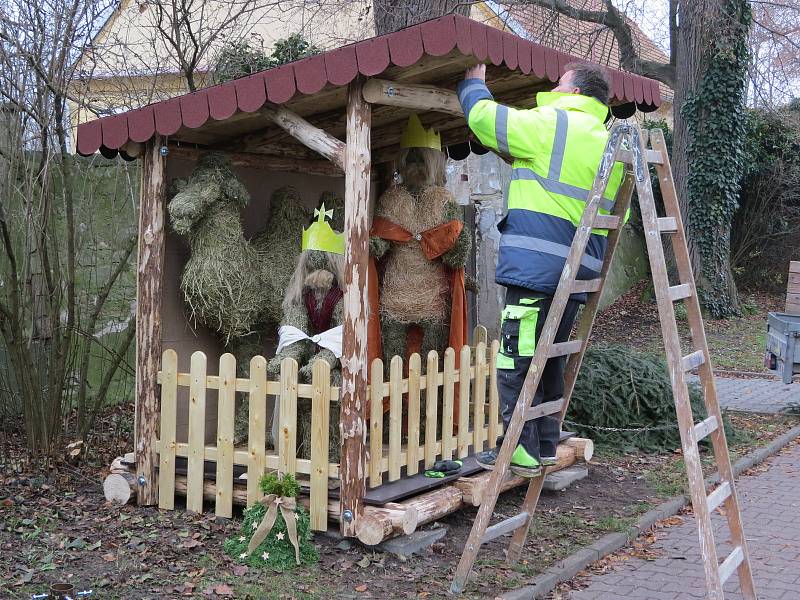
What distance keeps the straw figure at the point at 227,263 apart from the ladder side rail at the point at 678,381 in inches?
94.3

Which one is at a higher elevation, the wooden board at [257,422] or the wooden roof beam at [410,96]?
the wooden roof beam at [410,96]

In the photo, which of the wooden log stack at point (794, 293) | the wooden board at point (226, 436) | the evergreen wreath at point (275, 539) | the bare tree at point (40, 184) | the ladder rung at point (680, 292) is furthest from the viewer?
the wooden log stack at point (794, 293)

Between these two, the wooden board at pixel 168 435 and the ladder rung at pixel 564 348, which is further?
the wooden board at pixel 168 435

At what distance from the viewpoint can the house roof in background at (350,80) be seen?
159 inches

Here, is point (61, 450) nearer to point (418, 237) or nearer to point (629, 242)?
point (418, 237)

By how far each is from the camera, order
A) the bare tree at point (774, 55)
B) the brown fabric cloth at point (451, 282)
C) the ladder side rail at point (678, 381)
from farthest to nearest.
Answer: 1. the bare tree at point (774, 55)
2. the brown fabric cloth at point (451, 282)
3. the ladder side rail at point (678, 381)

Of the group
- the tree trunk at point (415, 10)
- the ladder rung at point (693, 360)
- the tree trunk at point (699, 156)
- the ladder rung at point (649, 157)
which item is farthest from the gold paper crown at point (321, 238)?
the tree trunk at point (699, 156)

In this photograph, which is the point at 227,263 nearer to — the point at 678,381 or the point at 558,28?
the point at 678,381

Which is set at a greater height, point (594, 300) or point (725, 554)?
point (594, 300)

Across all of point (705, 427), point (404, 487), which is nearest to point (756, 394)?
point (404, 487)

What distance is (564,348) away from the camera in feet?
13.4

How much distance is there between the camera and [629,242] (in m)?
17.5

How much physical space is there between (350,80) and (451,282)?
1.68 meters

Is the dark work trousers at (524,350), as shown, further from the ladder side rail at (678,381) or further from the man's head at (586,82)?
the man's head at (586,82)
